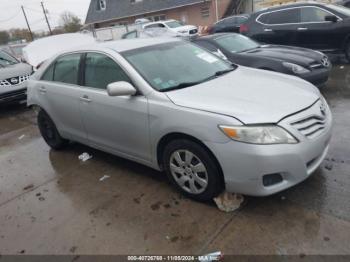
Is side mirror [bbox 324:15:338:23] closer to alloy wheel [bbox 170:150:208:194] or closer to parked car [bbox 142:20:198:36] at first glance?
alloy wheel [bbox 170:150:208:194]

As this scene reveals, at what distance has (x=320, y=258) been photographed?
2.45 meters

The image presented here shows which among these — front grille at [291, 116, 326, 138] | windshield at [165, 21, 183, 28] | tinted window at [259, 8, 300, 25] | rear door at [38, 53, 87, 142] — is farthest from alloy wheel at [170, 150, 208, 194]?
windshield at [165, 21, 183, 28]

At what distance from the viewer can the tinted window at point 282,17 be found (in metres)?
8.85

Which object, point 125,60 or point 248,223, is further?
point 125,60

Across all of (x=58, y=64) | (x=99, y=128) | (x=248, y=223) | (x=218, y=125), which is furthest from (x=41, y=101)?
(x=248, y=223)

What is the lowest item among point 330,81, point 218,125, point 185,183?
point 330,81

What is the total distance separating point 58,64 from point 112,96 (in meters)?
1.63

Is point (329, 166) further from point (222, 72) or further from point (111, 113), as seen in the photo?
point (111, 113)

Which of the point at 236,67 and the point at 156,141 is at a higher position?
the point at 236,67

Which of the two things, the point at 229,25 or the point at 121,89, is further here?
the point at 229,25

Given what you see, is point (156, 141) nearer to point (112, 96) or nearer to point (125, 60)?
point (112, 96)

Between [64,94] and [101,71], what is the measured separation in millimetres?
811

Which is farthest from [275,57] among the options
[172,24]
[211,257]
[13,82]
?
[172,24]

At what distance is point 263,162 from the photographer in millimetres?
2693
